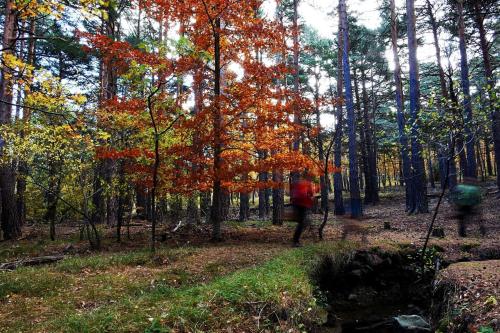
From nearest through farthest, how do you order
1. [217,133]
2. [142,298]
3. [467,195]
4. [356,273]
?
1. [142,298]
2. [467,195]
3. [356,273]
4. [217,133]

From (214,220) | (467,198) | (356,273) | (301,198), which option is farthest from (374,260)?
(214,220)

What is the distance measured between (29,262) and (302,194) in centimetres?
785

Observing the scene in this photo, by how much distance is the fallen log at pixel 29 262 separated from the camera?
8.99 metres

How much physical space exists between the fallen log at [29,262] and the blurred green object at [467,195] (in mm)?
10841

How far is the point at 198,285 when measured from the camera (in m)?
7.30

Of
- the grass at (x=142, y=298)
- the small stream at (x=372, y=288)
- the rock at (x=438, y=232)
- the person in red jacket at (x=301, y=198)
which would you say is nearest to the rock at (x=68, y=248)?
the grass at (x=142, y=298)

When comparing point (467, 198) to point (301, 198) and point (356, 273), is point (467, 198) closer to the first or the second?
point (356, 273)

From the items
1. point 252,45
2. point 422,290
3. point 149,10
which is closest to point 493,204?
point 422,290

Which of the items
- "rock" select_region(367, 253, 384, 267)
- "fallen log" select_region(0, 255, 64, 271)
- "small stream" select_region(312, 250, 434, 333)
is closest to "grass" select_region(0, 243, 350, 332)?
"fallen log" select_region(0, 255, 64, 271)

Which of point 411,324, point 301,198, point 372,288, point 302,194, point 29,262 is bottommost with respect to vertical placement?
point 372,288

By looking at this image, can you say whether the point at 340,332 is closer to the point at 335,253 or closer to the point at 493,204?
the point at 335,253

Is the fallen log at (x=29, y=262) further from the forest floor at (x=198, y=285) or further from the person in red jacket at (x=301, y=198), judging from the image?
the person in red jacket at (x=301, y=198)

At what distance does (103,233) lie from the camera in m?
14.6

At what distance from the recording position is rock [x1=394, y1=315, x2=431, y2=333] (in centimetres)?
687
